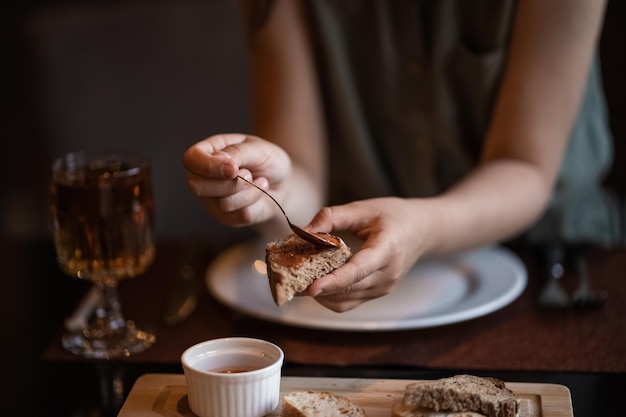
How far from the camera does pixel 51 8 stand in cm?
187

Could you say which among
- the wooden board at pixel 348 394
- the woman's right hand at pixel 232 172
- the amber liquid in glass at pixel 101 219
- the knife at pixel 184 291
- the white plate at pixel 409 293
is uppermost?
the woman's right hand at pixel 232 172

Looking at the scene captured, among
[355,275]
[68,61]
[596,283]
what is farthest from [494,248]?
[68,61]

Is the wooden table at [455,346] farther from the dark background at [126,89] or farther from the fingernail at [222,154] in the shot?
the dark background at [126,89]

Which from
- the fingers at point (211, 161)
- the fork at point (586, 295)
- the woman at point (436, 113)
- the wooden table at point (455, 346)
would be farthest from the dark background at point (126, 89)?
the fingers at point (211, 161)

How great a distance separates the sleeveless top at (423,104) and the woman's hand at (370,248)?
0.53 m

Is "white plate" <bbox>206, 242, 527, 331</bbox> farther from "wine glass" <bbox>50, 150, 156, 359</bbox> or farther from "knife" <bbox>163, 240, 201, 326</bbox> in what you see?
"wine glass" <bbox>50, 150, 156, 359</bbox>

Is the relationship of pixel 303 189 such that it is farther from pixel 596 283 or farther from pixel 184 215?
pixel 184 215

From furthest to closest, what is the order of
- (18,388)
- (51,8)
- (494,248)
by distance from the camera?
(51,8) < (494,248) < (18,388)

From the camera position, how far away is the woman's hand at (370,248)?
0.88 meters

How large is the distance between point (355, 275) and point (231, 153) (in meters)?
0.19

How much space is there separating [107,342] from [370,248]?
16.7 inches

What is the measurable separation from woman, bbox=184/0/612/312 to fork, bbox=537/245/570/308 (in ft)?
0.21

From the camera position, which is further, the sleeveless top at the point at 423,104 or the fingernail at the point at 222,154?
the sleeveless top at the point at 423,104

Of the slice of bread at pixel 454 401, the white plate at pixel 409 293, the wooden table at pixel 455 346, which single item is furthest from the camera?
the white plate at pixel 409 293
